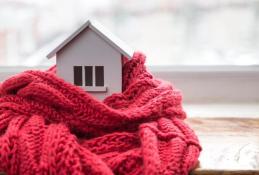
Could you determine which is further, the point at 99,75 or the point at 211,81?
the point at 211,81

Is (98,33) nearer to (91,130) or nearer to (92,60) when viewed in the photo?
(92,60)

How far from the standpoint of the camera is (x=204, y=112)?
1.12 m

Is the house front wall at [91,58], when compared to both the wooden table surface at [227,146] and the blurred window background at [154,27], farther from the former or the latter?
the blurred window background at [154,27]

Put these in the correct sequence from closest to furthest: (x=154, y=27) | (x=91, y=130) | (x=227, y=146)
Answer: (x=91, y=130) → (x=227, y=146) → (x=154, y=27)

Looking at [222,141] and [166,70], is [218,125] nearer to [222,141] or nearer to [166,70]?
[222,141]

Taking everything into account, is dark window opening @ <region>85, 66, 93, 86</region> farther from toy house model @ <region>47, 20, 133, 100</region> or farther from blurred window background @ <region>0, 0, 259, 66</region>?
blurred window background @ <region>0, 0, 259, 66</region>

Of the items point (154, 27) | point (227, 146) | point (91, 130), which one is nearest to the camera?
point (91, 130)

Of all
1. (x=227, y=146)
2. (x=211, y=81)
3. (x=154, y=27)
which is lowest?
(x=227, y=146)

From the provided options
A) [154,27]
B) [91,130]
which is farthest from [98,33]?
[154,27]

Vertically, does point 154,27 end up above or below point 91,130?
above

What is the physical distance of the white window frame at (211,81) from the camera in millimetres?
1238

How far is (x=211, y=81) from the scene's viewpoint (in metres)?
1.25

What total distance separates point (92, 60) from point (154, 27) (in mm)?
498

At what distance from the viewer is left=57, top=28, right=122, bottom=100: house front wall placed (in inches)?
30.5
